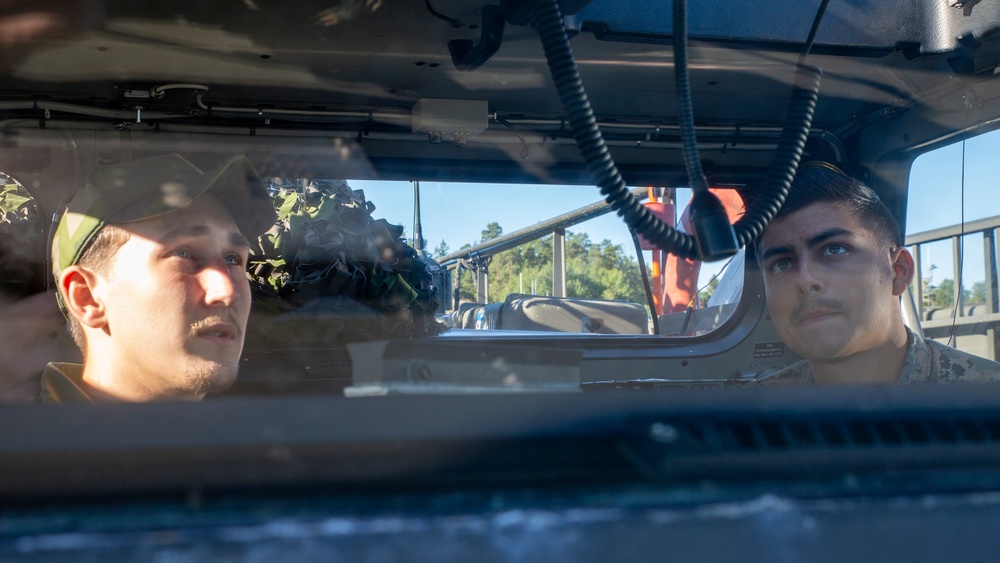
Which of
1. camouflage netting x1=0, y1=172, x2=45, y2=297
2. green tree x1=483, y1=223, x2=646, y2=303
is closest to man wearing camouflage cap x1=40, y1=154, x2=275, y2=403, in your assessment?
camouflage netting x1=0, y1=172, x2=45, y2=297

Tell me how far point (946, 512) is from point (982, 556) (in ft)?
0.12

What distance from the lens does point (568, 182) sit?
2881 mm

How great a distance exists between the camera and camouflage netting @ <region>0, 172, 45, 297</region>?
2.39 m

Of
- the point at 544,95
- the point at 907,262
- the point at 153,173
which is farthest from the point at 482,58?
the point at 907,262

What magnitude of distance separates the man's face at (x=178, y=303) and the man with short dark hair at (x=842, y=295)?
138 centimetres

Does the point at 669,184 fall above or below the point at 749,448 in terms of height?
above

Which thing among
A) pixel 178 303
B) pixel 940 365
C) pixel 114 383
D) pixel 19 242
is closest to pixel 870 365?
pixel 940 365

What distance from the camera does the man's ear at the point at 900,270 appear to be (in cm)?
241

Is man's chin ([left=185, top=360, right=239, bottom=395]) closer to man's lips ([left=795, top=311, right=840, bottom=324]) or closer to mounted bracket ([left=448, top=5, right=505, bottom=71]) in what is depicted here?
mounted bracket ([left=448, top=5, right=505, bottom=71])

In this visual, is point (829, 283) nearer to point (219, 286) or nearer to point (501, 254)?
point (501, 254)

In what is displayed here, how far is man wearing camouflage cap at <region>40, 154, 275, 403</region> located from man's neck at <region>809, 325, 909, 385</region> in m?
1.44

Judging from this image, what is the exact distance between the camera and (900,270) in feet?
7.98

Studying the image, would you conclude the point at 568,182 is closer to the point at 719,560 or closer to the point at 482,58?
the point at 482,58

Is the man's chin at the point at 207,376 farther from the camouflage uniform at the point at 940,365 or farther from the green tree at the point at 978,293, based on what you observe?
the green tree at the point at 978,293
